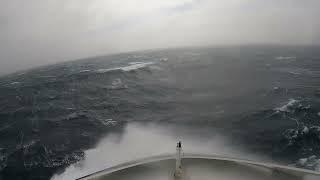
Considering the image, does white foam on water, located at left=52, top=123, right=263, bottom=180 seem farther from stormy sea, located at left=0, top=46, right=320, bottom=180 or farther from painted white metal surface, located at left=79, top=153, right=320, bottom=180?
painted white metal surface, located at left=79, top=153, right=320, bottom=180

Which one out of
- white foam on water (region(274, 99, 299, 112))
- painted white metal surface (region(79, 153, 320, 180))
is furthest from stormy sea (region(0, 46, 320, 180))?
painted white metal surface (region(79, 153, 320, 180))

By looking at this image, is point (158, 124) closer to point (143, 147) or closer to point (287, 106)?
point (143, 147)

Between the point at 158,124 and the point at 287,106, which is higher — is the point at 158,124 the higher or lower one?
the lower one

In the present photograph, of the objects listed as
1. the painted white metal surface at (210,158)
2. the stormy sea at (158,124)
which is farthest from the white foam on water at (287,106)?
the painted white metal surface at (210,158)

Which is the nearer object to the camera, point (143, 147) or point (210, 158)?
point (210, 158)

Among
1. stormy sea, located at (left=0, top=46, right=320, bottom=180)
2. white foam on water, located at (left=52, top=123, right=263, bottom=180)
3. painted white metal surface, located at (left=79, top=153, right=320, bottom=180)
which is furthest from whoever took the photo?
stormy sea, located at (left=0, top=46, right=320, bottom=180)

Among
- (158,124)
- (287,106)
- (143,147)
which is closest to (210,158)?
(143,147)

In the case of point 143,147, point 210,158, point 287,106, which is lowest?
point 143,147

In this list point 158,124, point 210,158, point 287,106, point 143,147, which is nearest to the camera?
point 210,158

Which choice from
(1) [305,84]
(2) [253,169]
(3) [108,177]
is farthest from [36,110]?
(1) [305,84]
